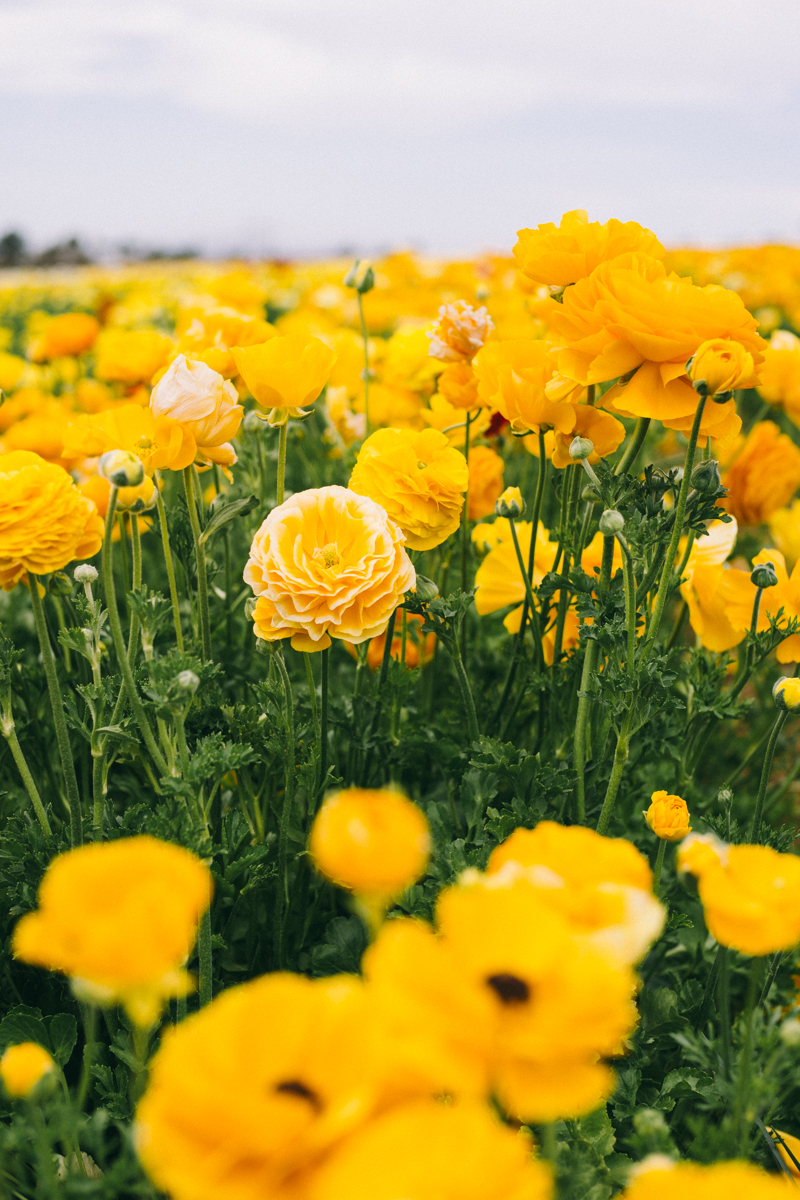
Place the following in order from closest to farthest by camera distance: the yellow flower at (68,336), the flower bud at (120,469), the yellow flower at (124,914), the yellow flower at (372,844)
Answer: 1. the yellow flower at (124,914)
2. the yellow flower at (372,844)
3. the flower bud at (120,469)
4. the yellow flower at (68,336)

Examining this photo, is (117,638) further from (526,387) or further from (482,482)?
(482,482)

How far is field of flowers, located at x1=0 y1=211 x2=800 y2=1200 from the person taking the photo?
0.57 m

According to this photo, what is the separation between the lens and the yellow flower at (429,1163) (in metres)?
0.50

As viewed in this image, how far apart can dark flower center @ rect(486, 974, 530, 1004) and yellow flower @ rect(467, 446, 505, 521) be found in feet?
5.08

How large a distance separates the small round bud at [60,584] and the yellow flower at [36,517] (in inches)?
4.9

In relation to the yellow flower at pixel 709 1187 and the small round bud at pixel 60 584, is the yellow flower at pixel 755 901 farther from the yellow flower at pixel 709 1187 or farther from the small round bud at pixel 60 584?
the small round bud at pixel 60 584

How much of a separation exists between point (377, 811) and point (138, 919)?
0.22m

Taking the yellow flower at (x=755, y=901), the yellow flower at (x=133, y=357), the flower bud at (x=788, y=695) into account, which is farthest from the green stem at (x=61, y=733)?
the yellow flower at (x=133, y=357)

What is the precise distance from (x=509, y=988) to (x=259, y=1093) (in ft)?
0.58

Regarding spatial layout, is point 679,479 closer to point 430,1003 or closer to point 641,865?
point 641,865

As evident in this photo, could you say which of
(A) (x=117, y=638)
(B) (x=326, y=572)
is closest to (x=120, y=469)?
(A) (x=117, y=638)

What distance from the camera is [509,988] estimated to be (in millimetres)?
601

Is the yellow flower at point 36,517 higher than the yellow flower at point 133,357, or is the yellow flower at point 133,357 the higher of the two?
the yellow flower at point 36,517

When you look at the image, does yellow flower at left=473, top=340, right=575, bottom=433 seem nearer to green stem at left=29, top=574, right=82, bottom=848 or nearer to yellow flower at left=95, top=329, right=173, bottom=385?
green stem at left=29, top=574, right=82, bottom=848
